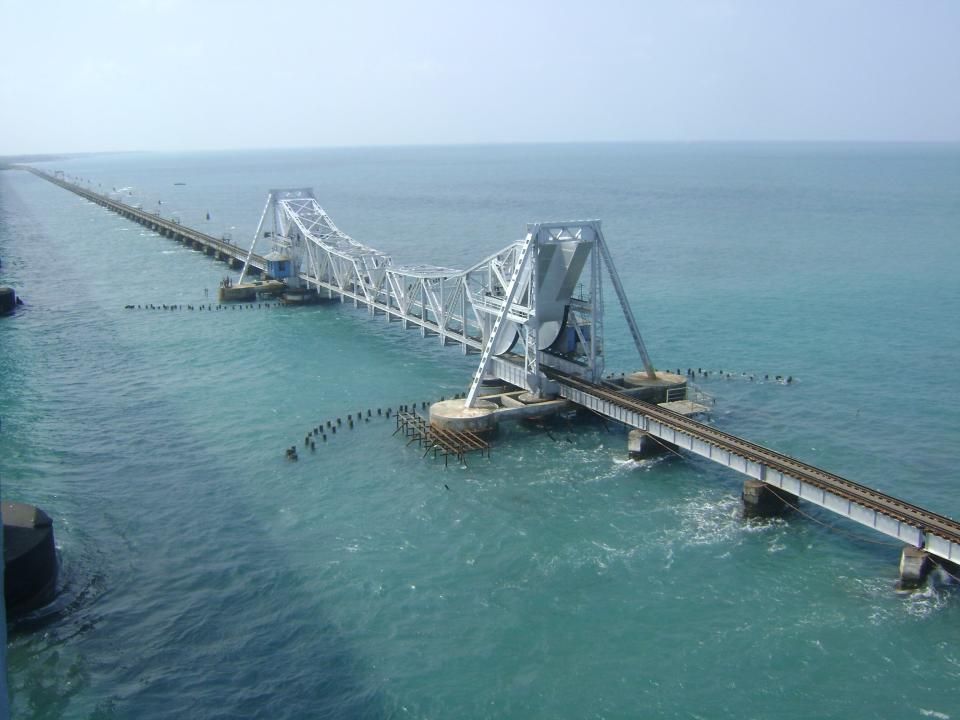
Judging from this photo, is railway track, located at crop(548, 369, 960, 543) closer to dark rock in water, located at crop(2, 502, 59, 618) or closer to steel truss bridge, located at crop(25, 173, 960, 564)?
steel truss bridge, located at crop(25, 173, 960, 564)

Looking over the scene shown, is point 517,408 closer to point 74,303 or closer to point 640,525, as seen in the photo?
point 640,525

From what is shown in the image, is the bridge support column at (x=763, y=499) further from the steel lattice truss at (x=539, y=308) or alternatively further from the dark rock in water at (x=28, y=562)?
the dark rock in water at (x=28, y=562)

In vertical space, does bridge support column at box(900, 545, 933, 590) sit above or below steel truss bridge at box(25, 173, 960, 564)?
below

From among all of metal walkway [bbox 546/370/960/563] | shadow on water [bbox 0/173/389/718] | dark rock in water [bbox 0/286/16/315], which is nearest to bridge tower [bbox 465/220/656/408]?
metal walkway [bbox 546/370/960/563]

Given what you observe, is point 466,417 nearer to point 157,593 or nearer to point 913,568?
point 157,593

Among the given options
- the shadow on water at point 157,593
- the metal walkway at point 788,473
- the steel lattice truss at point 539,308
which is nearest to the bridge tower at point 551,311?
the steel lattice truss at point 539,308

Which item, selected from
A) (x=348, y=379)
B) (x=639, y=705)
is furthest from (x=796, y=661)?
(x=348, y=379)
